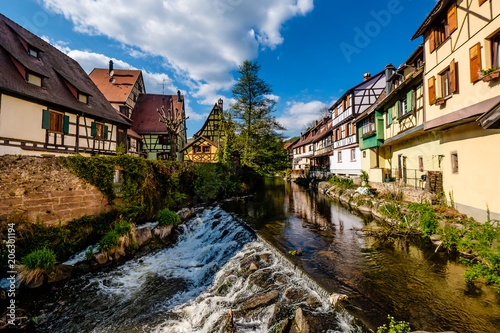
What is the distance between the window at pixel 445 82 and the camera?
30.5 ft

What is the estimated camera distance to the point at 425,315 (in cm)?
430

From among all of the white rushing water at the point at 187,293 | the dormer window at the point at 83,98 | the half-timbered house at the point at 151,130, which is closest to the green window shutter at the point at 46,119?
the dormer window at the point at 83,98

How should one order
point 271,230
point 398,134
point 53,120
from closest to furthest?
point 271,230 → point 53,120 → point 398,134

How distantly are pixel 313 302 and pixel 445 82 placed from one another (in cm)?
1157

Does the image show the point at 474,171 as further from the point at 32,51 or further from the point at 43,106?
the point at 32,51

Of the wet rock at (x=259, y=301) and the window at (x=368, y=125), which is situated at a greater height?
the window at (x=368, y=125)

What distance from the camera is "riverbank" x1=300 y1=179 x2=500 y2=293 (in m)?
5.21

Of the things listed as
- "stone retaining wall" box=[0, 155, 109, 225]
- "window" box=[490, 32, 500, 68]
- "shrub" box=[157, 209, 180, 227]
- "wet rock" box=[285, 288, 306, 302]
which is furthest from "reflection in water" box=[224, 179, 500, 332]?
"stone retaining wall" box=[0, 155, 109, 225]

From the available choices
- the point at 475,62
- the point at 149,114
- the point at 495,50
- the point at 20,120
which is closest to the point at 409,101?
the point at 475,62

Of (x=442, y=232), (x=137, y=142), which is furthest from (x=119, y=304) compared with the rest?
(x=137, y=142)

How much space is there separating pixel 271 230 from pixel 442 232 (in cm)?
695

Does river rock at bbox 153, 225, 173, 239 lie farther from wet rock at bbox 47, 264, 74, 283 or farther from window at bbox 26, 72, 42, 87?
window at bbox 26, 72, 42, 87

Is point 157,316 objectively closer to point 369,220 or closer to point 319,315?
point 319,315

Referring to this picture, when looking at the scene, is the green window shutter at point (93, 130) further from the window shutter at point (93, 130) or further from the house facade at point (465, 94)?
the house facade at point (465, 94)
